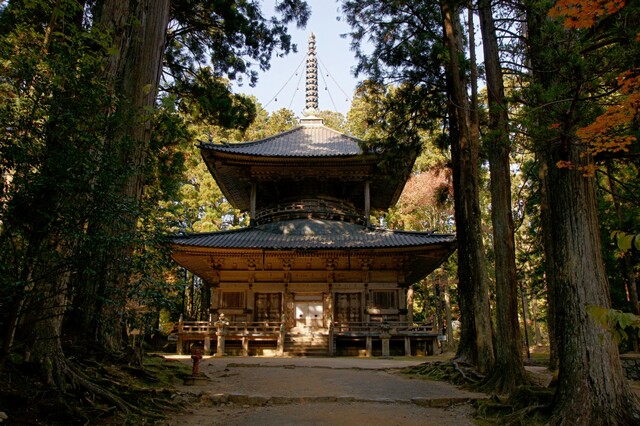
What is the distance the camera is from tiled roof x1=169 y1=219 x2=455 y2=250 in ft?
53.8

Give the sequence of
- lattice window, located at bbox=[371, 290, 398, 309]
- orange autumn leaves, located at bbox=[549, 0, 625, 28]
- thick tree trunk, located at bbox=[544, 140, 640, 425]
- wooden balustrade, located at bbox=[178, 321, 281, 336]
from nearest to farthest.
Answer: orange autumn leaves, located at bbox=[549, 0, 625, 28], thick tree trunk, located at bbox=[544, 140, 640, 425], wooden balustrade, located at bbox=[178, 321, 281, 336], lattice window, located at bbox=[371, 290, 398, 309]

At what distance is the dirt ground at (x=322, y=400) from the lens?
19.5 ft

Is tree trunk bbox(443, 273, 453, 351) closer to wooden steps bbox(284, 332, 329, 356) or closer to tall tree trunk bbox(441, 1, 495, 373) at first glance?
wooden steps bbox(284, 332, 329, 356)

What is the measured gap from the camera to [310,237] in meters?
17.7

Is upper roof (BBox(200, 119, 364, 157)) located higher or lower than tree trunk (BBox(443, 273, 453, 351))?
higher

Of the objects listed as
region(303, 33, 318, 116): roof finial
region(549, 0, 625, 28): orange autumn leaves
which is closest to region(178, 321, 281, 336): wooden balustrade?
region(549, 0, 625, 28): orange autumn leaves

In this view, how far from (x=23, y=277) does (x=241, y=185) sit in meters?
16.9

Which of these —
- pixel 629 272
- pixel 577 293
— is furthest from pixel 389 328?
pixel 577 293

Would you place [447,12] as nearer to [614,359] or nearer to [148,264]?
[614,359]

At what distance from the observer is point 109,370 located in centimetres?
612

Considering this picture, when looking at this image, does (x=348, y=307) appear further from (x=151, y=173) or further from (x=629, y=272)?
(x=151, y=173)

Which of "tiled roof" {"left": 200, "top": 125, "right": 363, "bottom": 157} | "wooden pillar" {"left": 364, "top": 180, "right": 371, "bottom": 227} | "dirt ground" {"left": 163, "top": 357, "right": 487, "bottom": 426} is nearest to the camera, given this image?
"dirt ground" {"left": 163, "top": 357, "right": 487, "bottom": 426}

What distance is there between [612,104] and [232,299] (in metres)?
15.5

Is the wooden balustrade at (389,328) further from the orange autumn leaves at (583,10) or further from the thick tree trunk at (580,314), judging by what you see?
the orange autumn leaves at (583,10)
